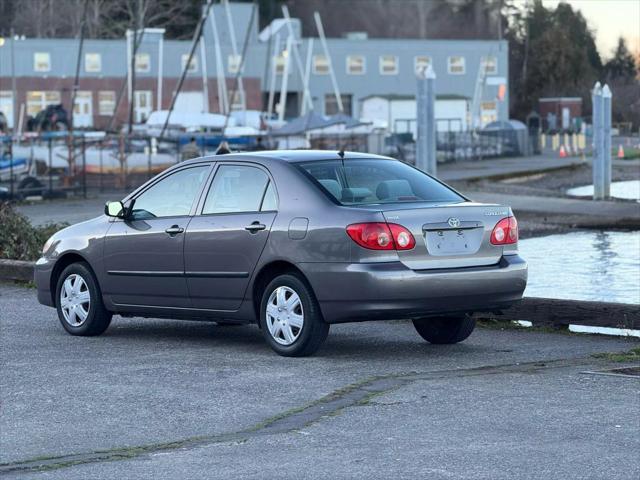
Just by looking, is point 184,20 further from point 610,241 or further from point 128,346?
point 128,346

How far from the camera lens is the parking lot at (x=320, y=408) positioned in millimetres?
7234

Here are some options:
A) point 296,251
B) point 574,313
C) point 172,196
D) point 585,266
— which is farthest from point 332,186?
point 585,266

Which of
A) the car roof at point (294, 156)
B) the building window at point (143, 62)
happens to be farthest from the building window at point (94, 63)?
the car roof at point (294, 156)

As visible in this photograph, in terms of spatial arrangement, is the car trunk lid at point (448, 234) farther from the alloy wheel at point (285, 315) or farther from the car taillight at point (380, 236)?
the alloy wheel at point (285, 315)

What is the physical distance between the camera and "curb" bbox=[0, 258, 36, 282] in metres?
16.4

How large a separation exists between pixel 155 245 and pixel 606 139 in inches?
1137

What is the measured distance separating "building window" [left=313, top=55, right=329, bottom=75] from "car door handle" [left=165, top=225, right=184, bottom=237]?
3545 inches

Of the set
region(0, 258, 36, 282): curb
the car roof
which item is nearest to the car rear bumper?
the car roof

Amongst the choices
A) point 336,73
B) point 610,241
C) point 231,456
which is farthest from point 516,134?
point 231,456

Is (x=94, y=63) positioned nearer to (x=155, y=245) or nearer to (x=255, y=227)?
(x=155, y=245)

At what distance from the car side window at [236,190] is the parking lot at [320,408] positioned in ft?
3.60

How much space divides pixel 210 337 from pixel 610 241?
14.5m

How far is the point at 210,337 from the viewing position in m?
12.4

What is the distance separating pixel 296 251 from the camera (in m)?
10.7
